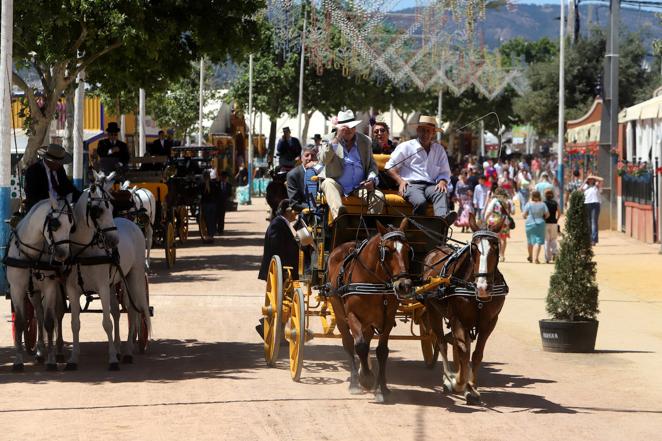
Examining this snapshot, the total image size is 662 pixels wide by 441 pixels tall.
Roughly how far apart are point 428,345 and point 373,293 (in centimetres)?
220

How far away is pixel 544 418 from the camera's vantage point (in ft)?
34.9

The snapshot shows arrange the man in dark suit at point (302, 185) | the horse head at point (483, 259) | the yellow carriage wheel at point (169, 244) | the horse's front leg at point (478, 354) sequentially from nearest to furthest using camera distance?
the horse head at point (483, 259) → the horse's front leg at point (478, 354) → the man in dark suit at point (302, 185) → the yellow carriage wheel at point (169, 244)

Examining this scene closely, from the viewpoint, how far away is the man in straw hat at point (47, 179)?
44.3ft

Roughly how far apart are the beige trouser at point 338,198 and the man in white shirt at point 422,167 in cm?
38

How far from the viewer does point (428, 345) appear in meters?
13.3

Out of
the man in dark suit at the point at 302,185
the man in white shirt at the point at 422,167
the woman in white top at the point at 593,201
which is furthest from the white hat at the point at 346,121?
the woman in white top at the point at 593,201

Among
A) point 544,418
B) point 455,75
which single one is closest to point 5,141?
point 544,418

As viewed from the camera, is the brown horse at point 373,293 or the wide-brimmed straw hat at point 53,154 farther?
the wide-brimmed straw hat at point 53,154

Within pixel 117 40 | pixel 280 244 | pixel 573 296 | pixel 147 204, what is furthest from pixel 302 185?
pixel 117 40

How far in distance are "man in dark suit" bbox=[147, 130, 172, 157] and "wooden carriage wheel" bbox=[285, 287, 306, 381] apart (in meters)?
16.5

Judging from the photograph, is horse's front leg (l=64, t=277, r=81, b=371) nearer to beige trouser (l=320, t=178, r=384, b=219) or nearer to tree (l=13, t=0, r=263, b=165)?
beige trouser (l=320, t=178, r=384, b=219)

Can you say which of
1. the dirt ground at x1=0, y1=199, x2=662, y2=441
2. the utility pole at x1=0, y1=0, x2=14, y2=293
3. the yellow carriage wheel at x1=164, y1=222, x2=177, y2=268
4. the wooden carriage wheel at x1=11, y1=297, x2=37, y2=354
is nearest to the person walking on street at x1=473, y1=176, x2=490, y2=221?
the yellow carriage wheel at x1=164, y1=222, x2=177, y2=268

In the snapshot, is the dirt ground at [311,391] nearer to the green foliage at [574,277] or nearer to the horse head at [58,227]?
the green foliage at [574,277]

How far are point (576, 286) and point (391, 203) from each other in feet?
10.4
